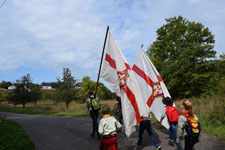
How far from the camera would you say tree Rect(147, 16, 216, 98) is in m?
21.3

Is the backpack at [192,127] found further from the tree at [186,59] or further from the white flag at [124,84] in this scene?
the tree at [186,59]

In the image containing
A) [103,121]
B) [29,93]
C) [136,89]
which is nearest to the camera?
[103,121]

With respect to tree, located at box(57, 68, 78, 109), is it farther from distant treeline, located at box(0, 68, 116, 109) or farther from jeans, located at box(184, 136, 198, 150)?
jeans, located at box(184, 136, 198, 150)

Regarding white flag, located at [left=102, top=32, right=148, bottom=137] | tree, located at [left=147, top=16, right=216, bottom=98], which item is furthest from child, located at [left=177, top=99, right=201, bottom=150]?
tree, located at [left=147, top=16, right=216, bottom=98]

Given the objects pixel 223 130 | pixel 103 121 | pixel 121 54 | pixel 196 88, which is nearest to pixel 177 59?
pixel 196 88

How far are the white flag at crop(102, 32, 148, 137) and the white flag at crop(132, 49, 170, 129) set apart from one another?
969 millimetres

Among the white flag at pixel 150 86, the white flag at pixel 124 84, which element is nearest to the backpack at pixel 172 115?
the white flag at pixel 150 86

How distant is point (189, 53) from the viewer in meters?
21.4

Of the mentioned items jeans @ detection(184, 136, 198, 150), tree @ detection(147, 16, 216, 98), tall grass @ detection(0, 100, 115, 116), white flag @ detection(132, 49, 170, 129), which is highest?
tree @ detection(147, 16, 216, 98)

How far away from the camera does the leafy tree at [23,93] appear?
112 feet

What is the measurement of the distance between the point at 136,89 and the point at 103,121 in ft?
4.72

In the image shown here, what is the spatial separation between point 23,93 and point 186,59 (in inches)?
1211

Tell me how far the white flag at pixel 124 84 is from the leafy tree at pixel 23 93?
3448 centimetres

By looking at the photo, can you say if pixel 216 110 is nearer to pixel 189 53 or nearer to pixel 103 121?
pixel 103 121
